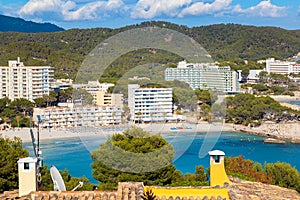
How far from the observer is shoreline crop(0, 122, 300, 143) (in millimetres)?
17589

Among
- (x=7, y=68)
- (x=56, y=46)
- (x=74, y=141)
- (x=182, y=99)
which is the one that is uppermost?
(x=56, y=46)

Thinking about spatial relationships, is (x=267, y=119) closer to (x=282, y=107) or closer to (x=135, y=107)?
(x=282, y=107)

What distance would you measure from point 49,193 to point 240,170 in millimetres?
4176

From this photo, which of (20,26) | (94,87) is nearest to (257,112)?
(94,87)

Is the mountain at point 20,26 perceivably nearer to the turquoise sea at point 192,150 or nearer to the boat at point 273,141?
the turquoise sea at point 192,150

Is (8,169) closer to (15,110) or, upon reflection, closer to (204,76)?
(15,110)

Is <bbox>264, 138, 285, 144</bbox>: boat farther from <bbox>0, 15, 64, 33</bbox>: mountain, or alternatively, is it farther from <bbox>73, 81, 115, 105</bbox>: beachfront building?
<bbox>0, 15, 64, 33</bbox>: mountain

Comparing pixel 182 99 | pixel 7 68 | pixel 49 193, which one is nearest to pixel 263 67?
pixel 7 68

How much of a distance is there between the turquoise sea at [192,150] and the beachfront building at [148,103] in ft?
5.45

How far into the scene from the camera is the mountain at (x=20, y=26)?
135m

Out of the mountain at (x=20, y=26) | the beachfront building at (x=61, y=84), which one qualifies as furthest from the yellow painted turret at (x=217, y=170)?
the mountain at (x=20, y=26)

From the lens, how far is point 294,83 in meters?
35.1

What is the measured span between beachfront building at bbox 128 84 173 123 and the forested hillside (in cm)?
1383

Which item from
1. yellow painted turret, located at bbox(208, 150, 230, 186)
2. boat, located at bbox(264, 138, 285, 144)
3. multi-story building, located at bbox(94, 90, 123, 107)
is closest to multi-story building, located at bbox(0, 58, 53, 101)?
multi-story building, located at bbox(94, 90, 123, 107)
